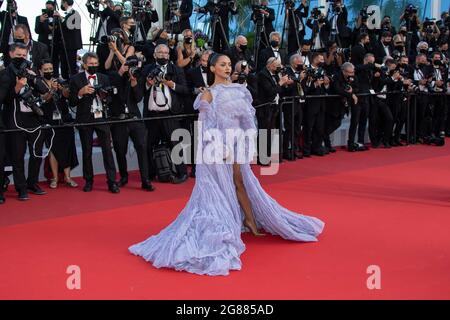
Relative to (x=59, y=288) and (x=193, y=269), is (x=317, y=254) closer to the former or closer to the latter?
(x=193, y=269)

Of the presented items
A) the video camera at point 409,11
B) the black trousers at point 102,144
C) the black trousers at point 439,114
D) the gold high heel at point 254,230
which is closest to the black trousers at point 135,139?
the black trousers at point 102,144

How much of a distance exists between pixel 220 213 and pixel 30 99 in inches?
106

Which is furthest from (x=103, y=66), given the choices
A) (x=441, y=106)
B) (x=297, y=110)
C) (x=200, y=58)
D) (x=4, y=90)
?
(x=441, y=106)

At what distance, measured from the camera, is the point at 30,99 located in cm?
661

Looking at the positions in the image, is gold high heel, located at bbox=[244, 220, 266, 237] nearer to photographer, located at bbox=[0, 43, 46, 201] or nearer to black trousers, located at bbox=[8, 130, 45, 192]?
photographer, located at bbox=[0, 43, 46, 201]

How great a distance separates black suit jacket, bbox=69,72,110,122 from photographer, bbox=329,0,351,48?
576 centimetres

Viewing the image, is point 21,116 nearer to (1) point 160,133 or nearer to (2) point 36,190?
(2) point 36,190

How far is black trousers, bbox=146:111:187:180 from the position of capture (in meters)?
7.79

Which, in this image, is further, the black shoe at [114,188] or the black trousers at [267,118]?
the black trousers at [267,118]

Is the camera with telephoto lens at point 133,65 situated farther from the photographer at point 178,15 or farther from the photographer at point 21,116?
the photographer at point 178,15

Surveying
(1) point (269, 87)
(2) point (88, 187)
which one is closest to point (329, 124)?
(1) point (269, 87)

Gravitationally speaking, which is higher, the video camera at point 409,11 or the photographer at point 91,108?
the video camera at point 409,11

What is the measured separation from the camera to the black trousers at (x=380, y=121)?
1059 centimetres

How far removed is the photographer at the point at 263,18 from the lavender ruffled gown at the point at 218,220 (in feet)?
18.7
